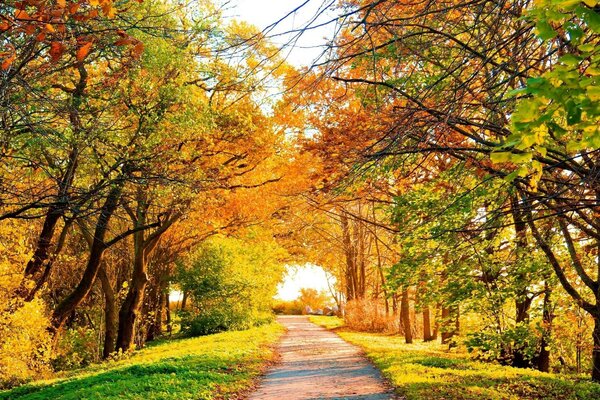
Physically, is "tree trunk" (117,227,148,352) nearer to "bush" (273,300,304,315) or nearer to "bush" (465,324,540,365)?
"bush" (465,324,540,365)

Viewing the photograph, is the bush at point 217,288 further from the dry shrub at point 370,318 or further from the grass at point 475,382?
the grass at point 475,382

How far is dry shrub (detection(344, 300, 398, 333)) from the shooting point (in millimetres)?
26094

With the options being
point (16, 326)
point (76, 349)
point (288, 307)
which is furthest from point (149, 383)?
point (288, 307)

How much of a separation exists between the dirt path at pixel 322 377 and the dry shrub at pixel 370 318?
8.87 metres

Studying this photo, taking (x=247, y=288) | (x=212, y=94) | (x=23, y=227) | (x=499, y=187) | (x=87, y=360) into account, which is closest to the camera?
(x=499, y=187)

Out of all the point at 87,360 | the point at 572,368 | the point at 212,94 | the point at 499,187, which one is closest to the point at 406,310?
the point at 572,368

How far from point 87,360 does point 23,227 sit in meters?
7.52

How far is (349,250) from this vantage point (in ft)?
103

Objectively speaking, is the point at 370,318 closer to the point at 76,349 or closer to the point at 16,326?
the point at 76,349

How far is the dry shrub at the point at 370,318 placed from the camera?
26.1m

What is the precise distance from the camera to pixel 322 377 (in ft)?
37.1

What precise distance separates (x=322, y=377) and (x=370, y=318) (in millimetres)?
16244

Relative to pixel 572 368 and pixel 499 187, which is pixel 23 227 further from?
pixel 572 368

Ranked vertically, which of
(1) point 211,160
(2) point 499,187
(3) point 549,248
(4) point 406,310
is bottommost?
(4) point 406,310
